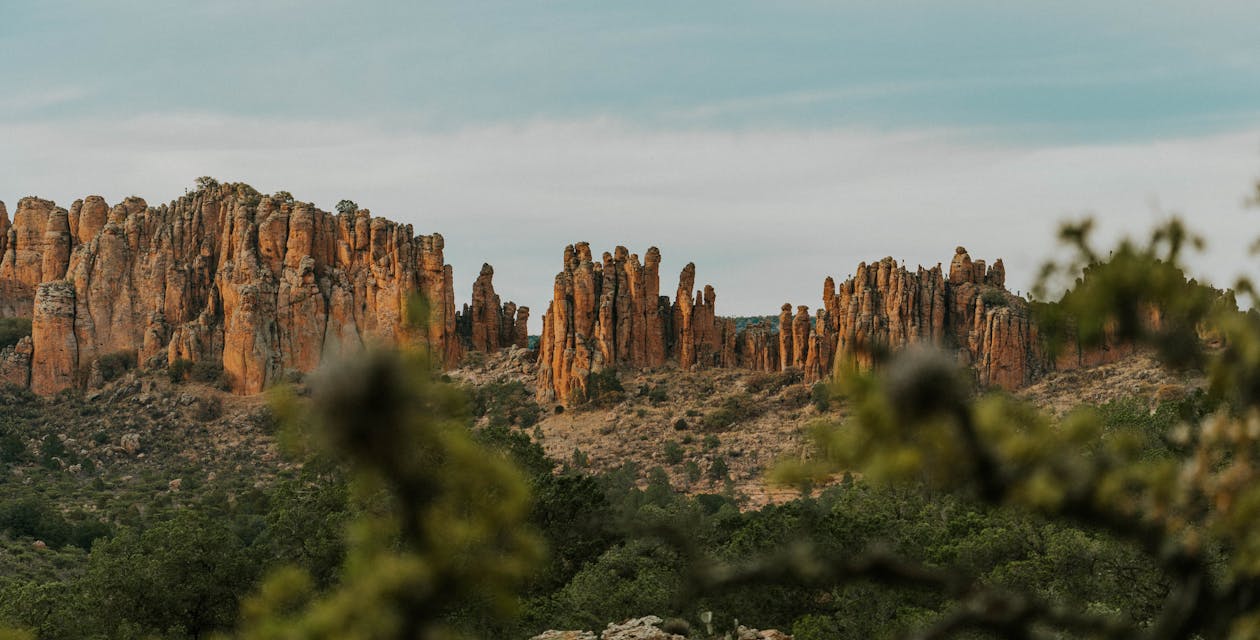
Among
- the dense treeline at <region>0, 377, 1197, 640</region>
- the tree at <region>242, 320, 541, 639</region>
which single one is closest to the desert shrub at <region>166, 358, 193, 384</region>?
the dense treeline at <region>0, 377, 1197, 640</region>

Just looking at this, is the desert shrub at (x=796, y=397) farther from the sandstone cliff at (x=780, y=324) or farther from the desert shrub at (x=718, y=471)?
the desert shrub at (x=718, y=471)

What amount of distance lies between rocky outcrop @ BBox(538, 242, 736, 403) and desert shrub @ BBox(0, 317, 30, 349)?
4267 cm

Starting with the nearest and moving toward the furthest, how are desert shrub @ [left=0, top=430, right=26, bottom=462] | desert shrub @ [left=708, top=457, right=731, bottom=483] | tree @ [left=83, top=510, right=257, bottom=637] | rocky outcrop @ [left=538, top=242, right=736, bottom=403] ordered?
tree @ [left=83, top=510, right=257, bottom=637], desert shrub @ [left=708, top=457, right=731, bottom=483], desert shrub @ [left=0, top=430, right=26, bottom=462], rocky outcrop @ [left=538, top=242, right=736, bottom=403]

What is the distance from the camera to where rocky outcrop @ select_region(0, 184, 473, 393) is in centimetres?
9375

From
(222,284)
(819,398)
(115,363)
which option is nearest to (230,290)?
(222,284)

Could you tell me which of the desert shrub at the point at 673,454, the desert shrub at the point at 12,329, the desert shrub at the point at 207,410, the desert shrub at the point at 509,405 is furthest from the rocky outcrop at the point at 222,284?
the desert shrub at the point at 673,454

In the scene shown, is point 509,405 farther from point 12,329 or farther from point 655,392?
point 12,329

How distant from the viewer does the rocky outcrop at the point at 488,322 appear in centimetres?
9656

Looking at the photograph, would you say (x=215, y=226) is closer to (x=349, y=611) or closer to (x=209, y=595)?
(x=209, y=595)

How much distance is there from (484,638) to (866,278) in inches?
2410

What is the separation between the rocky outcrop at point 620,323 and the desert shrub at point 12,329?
140 feet

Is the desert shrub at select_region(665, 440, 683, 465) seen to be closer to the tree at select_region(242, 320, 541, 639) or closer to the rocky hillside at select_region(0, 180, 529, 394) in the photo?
the rocky hillside at select_region(0, 180, 529, 394)

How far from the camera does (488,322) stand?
319 ft

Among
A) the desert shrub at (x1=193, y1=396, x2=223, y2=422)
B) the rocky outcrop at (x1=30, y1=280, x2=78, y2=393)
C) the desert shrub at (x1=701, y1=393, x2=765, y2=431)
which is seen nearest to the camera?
the desert shrub at (x1=701, y1=393, x2=765, y2=431)
